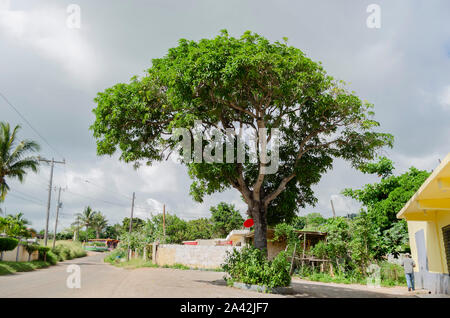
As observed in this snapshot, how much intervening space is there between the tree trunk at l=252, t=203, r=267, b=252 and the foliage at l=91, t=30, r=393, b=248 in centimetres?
4

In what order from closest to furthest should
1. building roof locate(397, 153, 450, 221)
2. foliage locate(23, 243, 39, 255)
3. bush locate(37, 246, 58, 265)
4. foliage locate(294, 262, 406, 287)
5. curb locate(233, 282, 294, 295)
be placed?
building roof locate(397, 153, 450, 221) < curb locate(233, 282, 294, 295) < foliage locate(294, 262, 406, 287) < foliage locate(23, 243, 39, 255) < bush locate(37, 246, 58, 265)

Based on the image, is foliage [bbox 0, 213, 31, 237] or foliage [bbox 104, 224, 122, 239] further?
foliage [bbox 104, 224, 122, 239]

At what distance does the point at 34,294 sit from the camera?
9805 mm

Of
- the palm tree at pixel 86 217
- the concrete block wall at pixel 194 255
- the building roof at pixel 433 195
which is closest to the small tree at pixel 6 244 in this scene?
the concrete block wall at pixel 194 255

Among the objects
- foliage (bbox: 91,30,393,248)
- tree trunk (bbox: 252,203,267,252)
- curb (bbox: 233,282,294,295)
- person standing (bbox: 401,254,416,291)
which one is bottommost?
curb (bbox: 233,282,294,295)

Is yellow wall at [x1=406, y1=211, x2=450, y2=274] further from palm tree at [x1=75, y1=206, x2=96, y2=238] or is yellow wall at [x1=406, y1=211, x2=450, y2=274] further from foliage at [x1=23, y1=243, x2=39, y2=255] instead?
palm tree at [x1=75, y1=206, x2=96, y2=238]

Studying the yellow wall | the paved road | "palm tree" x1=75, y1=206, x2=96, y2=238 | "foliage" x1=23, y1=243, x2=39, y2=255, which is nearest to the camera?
the paved road

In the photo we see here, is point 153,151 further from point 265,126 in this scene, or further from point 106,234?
point 106,234

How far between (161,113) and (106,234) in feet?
281

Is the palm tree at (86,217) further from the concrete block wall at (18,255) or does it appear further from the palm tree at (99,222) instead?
the concrete block wall at (18,255)

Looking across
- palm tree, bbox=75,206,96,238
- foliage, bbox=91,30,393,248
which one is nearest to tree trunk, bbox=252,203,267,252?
foliage, bbox=91,30,393,248

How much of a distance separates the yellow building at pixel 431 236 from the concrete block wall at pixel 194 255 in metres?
13.4

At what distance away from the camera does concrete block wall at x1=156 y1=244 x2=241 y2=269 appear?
26.2 meters

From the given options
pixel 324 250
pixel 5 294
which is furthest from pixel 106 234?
pixel 5 294
